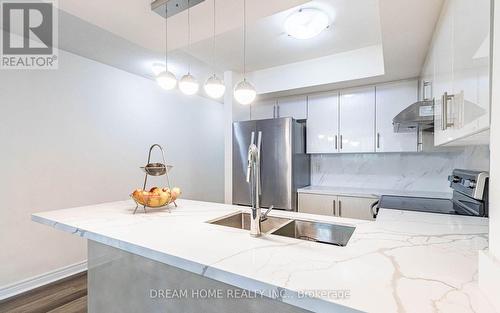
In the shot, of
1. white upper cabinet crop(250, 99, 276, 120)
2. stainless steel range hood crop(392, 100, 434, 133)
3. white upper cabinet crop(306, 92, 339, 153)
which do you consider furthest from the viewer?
white upper cabinet crop(250, 99, 276, 120)

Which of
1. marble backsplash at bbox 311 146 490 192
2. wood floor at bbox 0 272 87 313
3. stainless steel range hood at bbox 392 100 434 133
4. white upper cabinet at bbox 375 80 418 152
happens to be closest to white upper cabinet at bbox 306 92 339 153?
marble backsplash at bbox 311 146 490 192

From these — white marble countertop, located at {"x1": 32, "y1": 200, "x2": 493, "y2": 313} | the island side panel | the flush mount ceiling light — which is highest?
the flush mount ceiling light

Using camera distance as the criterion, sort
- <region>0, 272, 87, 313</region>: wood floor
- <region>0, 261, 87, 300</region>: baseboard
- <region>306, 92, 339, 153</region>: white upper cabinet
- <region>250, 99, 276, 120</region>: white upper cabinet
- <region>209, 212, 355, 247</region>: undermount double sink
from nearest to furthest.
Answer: <region>209, 212, 355, 247</region>: undermount double sink → <region>0, 272, 87, 313</region>: wood floor → <region>0, 261, 87, 300</region>: baseboard → <region>306, 92, 339, 153</region>: white upper cabinet → <region>250, 99, 276, 120</region>: white upper cabinet

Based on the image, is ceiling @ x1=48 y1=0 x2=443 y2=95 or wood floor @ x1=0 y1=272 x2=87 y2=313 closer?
ceiling @ x1=48 y1=0 x2=443 y2=95

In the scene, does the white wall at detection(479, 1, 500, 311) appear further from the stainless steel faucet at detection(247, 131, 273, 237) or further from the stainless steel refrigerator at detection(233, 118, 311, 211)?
the stainless steel refrigerator at detection(233, 118, 311, 211)

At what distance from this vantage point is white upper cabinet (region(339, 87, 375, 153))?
2832 mm

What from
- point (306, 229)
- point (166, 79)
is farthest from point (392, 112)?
point (166, 79)

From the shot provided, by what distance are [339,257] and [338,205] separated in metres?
2.09

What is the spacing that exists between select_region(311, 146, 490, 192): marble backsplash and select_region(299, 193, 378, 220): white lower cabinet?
0.50m

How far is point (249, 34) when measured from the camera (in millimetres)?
2203

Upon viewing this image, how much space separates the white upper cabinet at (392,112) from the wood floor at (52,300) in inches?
130

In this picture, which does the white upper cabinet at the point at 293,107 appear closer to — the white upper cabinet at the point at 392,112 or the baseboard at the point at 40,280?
the white upper cabinet at the point at 392,112

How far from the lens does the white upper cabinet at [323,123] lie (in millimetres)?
3029

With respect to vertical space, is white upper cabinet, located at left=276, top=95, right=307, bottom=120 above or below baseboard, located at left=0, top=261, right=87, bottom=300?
above
